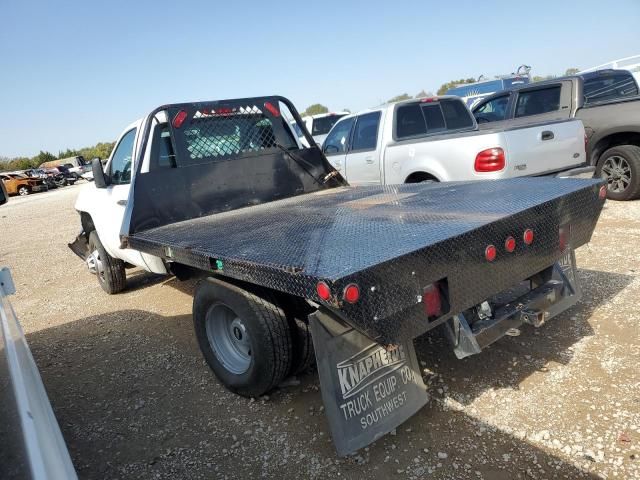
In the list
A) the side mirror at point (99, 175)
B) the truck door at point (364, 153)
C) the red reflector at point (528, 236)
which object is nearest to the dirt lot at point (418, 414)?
the red reflector at point (528, 236)

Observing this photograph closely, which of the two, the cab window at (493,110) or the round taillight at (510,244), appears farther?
the cab window at (493,110)

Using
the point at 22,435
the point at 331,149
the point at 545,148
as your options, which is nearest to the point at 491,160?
the point at 545,148

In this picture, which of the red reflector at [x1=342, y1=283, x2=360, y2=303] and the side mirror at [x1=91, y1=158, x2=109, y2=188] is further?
the side mirror at [x1=91, y1=158, x2=109, y2=188]

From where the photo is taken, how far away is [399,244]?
212cm

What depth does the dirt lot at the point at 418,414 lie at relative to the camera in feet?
7.75

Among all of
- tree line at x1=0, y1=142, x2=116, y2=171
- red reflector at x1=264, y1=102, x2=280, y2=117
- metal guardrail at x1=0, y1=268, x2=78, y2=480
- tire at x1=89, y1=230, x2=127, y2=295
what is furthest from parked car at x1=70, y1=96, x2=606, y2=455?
tree line at x1=0, y1=142, x2=116, y2=171

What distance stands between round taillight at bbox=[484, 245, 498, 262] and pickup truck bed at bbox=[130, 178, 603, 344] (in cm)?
2

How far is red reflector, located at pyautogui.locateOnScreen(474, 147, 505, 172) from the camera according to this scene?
16.8 feet

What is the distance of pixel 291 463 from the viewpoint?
2.50 m

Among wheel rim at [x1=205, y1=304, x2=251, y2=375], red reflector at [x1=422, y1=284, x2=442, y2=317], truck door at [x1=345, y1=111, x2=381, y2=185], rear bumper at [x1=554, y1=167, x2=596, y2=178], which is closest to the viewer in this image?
red reflector at [x1=422, y1=284, x2=442, y2=317]

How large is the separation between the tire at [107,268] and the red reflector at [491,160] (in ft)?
14.5

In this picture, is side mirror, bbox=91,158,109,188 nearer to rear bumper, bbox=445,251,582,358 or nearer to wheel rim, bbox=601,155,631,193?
rear bumper, bbox=445,251,582,358

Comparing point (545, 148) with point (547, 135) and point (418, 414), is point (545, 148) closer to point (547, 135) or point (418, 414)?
point (547, 135)

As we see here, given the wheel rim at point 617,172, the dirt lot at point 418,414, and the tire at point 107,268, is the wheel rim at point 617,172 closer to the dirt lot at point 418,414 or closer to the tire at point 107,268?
the dirt lot at point 418,414
